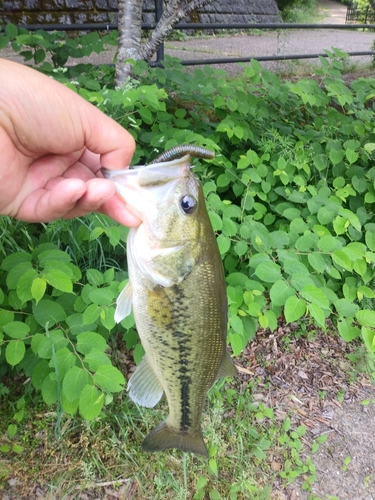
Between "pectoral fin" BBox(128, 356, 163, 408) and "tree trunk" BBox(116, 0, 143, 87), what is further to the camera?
"tree trunk" BBox(116, 0, 143, 87)

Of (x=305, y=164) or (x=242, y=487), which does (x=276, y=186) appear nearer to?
(x=305, y=164)

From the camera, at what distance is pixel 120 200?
4.57 feet

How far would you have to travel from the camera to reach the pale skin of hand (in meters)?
1.31

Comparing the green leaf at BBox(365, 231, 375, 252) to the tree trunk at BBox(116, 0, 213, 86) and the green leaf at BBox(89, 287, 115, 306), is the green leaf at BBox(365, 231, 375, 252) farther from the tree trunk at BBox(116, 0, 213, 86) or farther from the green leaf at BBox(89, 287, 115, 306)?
the tree trunk at BBox(116, 0, 213, 86)

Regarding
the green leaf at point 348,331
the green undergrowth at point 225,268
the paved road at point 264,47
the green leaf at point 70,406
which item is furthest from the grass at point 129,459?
the paved road at point 264,47

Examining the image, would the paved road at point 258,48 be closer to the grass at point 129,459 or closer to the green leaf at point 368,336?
the green leaf at point 368,336

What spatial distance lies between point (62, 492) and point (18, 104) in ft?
7.28

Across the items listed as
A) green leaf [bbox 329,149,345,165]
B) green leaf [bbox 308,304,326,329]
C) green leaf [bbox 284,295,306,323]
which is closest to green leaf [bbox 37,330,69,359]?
green leaf [bbox 284,295,306,323]

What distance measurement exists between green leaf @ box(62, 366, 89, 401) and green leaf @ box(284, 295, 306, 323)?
3.55 ft

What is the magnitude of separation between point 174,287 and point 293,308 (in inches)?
35.8

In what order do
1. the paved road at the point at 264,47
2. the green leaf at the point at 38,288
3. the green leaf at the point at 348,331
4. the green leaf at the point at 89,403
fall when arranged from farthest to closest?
the paved road at the point at 264,47 < the green leaf at the point at 348,331 < the green leaf at the point at 38,288 < the green leaf at the point at 89,403

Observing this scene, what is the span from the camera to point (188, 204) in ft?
4.45

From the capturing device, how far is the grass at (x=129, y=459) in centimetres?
240

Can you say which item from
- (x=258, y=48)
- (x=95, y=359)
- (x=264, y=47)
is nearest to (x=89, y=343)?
(x=95, y=359)
